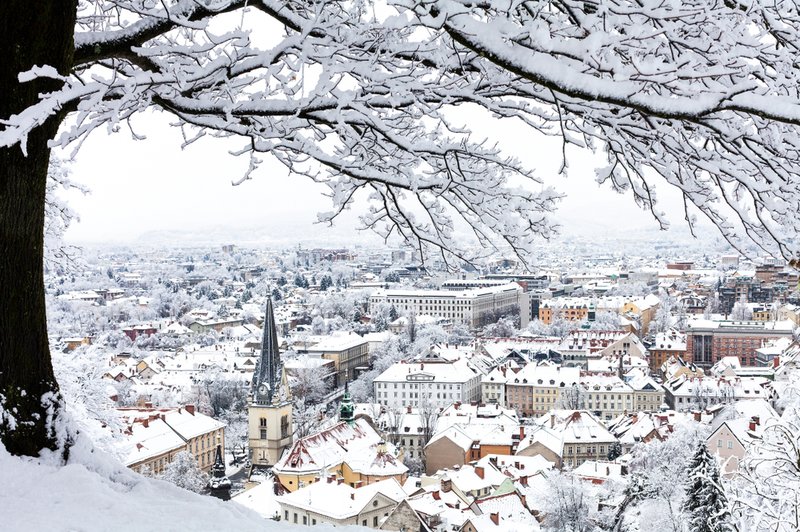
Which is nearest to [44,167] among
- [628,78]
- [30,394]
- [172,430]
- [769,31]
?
[30,394]

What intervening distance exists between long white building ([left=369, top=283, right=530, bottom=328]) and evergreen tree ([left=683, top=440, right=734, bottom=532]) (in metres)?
74.8

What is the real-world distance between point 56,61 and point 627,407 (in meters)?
49.2

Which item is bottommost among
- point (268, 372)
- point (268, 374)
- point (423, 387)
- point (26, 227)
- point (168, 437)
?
point (423, 387)

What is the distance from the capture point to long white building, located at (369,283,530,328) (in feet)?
305

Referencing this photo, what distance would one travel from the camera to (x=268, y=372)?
39.0 m

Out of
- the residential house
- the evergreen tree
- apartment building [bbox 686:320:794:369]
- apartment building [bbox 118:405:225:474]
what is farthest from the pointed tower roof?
apartment building [bbox 686:320:794:369]

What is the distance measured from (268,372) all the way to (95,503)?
1431 inches

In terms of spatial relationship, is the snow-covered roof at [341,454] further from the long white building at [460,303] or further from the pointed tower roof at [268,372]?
the long white building at [460,303]

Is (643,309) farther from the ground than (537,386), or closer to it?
farther from the ground

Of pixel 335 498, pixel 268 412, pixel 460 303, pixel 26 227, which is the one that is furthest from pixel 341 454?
pixel 460 303

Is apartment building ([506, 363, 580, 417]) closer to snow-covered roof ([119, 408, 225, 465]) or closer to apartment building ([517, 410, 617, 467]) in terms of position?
apartment building ([517, 410, 617, 467])

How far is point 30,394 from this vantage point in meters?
3.42

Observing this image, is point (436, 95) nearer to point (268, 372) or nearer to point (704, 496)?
point (704, 496)

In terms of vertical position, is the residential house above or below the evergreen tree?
below
